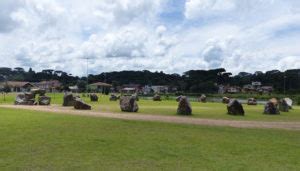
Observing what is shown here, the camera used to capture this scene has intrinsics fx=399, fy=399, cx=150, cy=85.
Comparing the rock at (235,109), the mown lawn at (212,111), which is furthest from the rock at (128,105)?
the rock at (235,109)

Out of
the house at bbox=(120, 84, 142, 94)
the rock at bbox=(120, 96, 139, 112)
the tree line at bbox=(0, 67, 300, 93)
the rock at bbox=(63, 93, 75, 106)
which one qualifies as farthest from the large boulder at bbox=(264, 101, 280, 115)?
the house at bbox=(120, 84, 142, 94)

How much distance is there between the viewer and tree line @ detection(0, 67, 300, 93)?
115794 mm

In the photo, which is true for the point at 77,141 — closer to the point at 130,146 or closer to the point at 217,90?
the point at 130,146

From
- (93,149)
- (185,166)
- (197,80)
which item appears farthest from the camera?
(197,80)

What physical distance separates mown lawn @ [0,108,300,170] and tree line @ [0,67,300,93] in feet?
274

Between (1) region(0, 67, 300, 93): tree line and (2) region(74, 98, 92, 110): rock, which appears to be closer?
(2) region(74, 98, 92, 110): rock

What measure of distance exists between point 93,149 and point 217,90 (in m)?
104

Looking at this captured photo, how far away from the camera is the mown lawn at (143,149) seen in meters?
9.99

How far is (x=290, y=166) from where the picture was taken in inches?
398

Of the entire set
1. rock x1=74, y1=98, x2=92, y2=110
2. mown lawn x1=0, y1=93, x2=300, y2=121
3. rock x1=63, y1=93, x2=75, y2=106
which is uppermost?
rock x1=63, y1=93, x2=75, y2=106

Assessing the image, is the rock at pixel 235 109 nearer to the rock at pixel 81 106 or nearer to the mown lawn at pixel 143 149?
the rock at pixel 81 106

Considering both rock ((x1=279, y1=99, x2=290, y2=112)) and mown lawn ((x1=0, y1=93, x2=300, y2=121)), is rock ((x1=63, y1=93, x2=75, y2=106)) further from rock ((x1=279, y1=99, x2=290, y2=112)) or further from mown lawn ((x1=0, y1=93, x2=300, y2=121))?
rock ((x1=279, y1=99, x2=290, y2=112))

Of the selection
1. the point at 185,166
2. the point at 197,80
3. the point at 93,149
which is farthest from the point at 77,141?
the point at 197,80

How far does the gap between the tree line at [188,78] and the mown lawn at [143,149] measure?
83.5m
